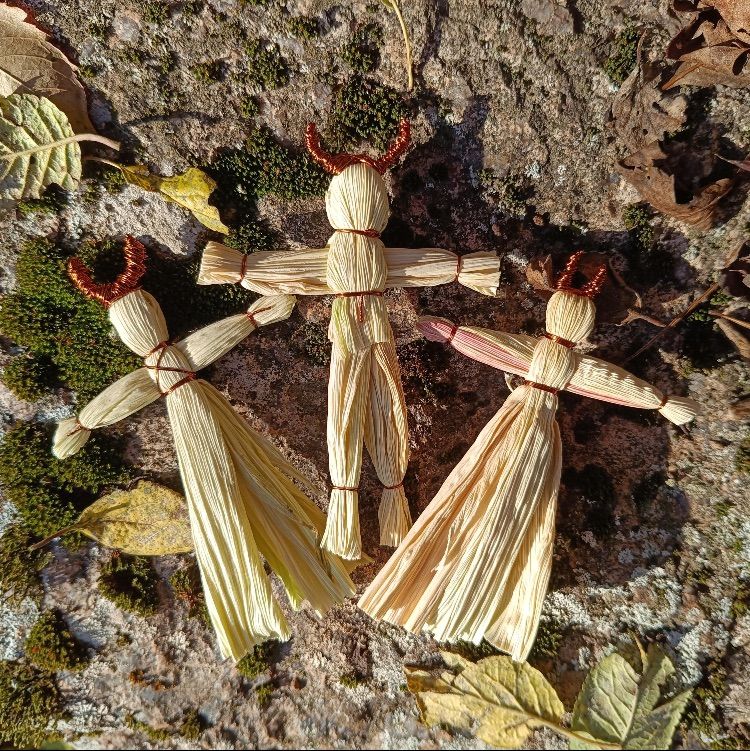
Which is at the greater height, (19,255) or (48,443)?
(19,255)

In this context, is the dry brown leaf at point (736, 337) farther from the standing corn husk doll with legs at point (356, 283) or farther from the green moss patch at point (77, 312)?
the green moss patch at point (77, 312)

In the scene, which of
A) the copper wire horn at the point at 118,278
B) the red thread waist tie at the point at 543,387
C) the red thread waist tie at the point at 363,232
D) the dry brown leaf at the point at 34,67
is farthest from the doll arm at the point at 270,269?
the red thread waist tie at the point at 543,387

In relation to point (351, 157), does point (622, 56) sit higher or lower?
higher

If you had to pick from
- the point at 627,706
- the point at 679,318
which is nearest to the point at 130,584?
the point at 627,706

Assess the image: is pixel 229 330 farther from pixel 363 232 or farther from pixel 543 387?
pixel 543 387

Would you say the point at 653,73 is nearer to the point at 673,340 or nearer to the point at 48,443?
the point at 673,340

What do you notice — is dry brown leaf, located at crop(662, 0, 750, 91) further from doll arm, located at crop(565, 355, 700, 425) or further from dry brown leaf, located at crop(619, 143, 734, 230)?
doll arm, located at crop(565, 355, 700, 425)

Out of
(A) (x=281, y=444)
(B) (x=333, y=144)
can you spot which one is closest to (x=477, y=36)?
(B) (x=333, y=144)

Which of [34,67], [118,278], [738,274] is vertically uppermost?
[738,274]
